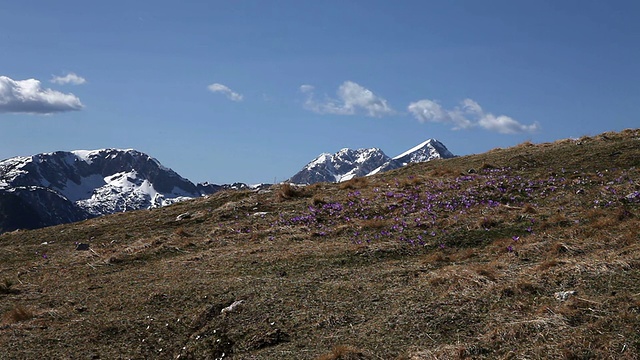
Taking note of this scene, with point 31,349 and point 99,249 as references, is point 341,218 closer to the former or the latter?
point 99,249

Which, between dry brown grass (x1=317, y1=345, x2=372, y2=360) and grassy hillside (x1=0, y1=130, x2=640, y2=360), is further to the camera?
grassy hillside (x1=0, y1=130, x2=640, y2=360)

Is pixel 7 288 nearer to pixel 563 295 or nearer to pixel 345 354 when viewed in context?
pixel 345 354

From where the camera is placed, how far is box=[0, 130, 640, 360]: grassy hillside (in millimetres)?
9609

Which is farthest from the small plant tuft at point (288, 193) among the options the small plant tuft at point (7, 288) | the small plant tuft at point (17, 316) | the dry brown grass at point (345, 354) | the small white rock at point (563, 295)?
the small white rock at point (563, 295)

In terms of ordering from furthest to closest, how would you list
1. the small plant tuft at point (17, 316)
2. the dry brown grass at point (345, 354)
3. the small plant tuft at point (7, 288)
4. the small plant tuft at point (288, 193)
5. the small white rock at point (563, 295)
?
the small plant tuft at point (288, 193), the small plant tuft at point (7, 288), the small plant tuft at point (17, 316), the small white rock at point (563, 295), the dry brown grass at point (345, 354)

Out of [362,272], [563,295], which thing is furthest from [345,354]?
[362,272]

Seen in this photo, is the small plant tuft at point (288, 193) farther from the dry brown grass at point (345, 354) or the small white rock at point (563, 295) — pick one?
the small white rock at point (563, 295)

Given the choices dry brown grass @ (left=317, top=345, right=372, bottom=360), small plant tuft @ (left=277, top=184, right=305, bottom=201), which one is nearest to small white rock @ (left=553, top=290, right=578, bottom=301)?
dry brown grass @ (left=317, top=345, right=372, bottom=360)

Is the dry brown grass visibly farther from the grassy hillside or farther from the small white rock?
the small white rock

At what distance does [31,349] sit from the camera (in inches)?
455

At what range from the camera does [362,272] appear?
13828 mm

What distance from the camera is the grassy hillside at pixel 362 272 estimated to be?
9.61m

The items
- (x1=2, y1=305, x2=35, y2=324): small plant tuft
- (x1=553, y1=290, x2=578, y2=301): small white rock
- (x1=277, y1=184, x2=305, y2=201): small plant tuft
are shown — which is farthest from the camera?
(x1=277, y1=184, x2=305, y2=201): small plant tuft

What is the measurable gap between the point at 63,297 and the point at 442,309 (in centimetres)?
992
